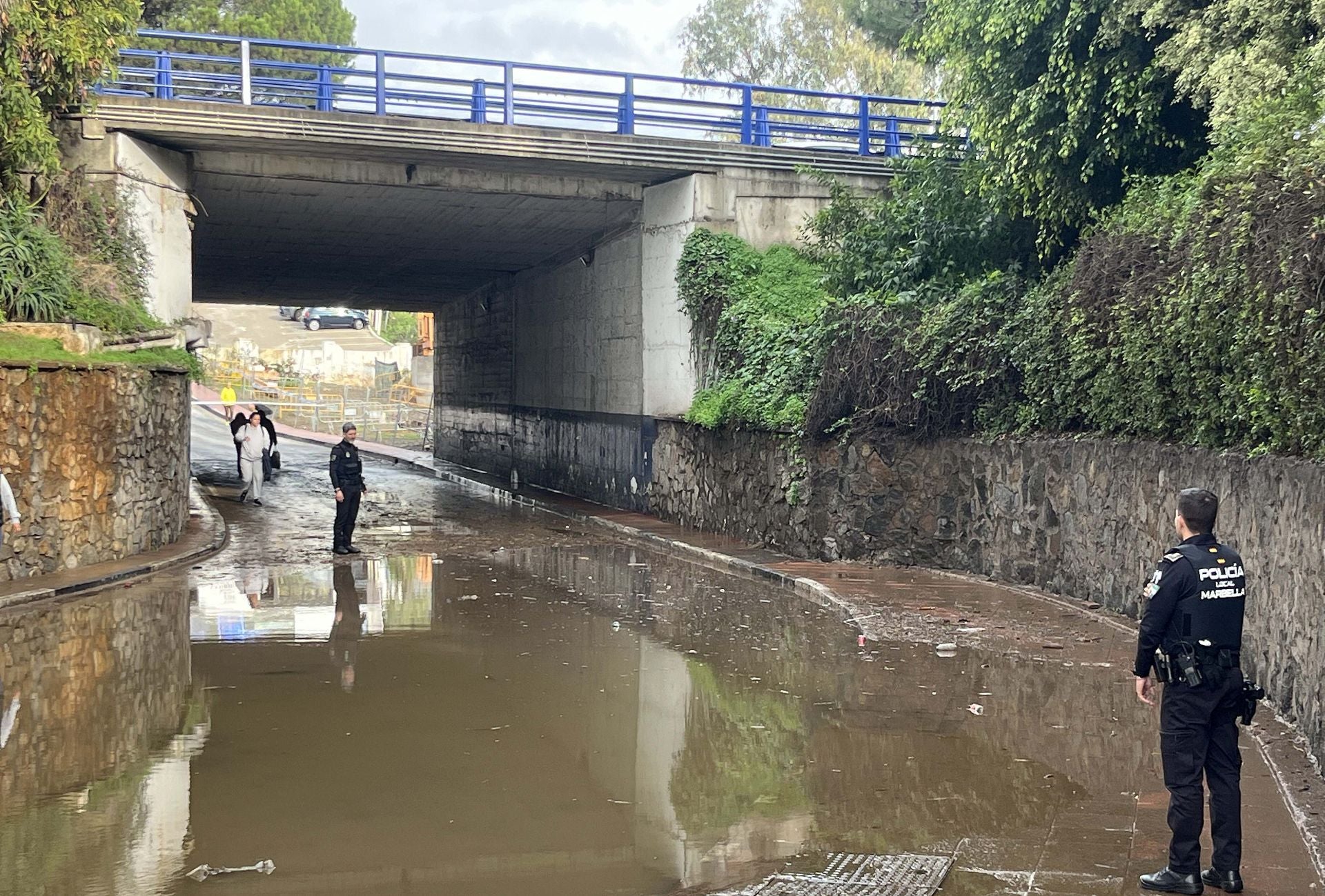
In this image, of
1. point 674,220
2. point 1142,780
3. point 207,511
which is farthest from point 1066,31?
point 207,511

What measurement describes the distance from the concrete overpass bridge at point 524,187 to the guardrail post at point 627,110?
28mm

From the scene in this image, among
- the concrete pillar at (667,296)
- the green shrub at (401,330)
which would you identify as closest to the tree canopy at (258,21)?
the concrete pillar at (667,296)

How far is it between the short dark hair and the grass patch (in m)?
11.9

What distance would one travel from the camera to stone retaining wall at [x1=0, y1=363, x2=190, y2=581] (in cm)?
1345

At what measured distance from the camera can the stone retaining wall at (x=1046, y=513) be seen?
788cm

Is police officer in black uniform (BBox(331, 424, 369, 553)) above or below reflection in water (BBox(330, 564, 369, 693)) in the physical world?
above

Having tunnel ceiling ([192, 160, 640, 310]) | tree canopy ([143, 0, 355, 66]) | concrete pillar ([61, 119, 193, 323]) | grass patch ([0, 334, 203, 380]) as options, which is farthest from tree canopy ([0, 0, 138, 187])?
tree canopy ([143, 0, 355, 66])

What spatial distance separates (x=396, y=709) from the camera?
8406mm

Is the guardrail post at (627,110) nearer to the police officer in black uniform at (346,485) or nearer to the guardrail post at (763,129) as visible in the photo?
the guardrail post at (763,129)

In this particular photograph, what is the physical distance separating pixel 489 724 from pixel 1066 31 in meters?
11.2

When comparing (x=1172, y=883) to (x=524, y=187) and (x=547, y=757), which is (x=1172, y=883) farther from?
(x=524, y=187)

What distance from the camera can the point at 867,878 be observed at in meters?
5.45

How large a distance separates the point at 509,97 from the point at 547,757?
1461 centimetres

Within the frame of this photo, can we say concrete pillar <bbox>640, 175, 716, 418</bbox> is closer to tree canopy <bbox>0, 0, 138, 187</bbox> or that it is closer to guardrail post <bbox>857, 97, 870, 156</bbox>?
guardrail post <bbox>857, 97, 870, 156</bbox>
